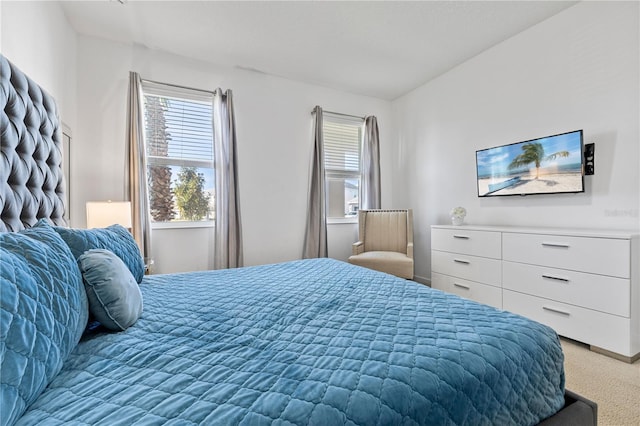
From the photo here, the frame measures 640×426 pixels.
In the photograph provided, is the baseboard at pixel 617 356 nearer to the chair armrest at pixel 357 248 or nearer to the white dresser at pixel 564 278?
the white dresser at pixel 564 278

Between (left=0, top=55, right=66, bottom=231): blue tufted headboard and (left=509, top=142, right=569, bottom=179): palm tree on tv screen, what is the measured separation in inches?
145

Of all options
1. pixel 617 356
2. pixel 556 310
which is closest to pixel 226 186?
pixel 556 310

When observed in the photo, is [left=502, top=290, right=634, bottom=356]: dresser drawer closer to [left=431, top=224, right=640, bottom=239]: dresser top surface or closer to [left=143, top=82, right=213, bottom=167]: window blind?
[left=431, top=224, right=640, bottom=239]: dresser top surface

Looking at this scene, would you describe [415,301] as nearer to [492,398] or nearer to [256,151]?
[492,398]

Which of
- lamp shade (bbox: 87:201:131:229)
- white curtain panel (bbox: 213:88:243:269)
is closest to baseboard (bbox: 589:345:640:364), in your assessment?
white curtain panel (bbox: 213:88:243:269)

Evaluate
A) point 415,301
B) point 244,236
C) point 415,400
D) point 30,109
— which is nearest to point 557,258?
point 415,301

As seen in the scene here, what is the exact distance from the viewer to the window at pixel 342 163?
405cm

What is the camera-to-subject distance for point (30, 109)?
1405 millimetres

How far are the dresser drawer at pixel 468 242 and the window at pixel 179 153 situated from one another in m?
2.68

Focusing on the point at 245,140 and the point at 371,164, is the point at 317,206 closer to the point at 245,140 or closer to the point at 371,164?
the point at 371,164

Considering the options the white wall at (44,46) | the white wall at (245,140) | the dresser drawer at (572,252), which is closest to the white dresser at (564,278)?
the dresser drawer at (572,252)

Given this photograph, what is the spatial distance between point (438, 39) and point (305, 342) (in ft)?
10.5

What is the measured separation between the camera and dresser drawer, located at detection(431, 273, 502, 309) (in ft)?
8.54

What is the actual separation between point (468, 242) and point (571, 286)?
34.5 inches
